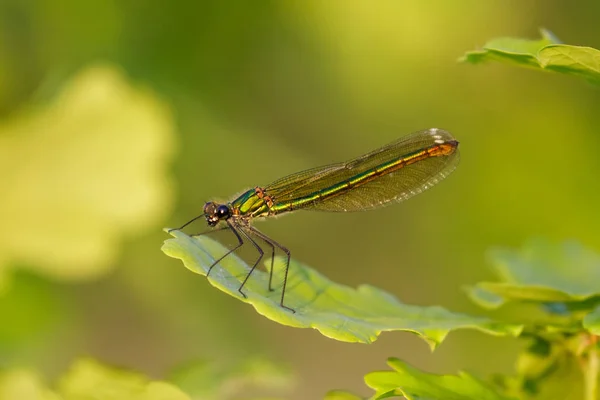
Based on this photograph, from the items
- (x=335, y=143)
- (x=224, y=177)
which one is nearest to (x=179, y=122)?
(x=224, y=177)

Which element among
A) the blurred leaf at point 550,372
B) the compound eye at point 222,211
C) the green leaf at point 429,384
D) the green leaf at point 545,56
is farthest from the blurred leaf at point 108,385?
the compound eye at point 222,211

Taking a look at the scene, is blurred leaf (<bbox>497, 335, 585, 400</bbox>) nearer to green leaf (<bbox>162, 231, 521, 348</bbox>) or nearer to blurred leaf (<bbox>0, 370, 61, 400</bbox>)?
green leaf (<bbox>162, 231, 521, 348</bbox>)

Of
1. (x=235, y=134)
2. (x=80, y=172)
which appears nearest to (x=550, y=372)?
(x=80, y=172)

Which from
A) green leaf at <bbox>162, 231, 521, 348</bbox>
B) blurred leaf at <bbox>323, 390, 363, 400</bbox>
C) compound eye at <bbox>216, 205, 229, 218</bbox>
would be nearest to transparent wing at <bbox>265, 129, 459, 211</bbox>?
compound eye at <bbox>216, 205, 229, 218</bbox>

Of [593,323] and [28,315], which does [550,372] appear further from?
[28,315]

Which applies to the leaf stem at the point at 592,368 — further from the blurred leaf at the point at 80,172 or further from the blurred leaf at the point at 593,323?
the blurred leaf at the point at 80,172
